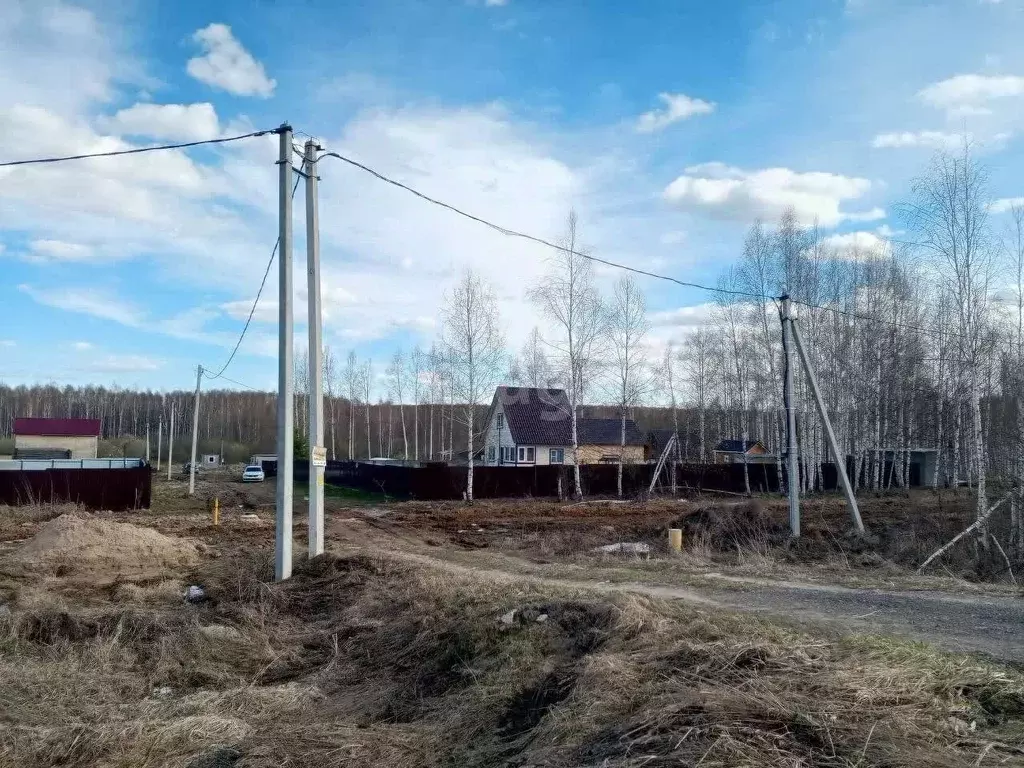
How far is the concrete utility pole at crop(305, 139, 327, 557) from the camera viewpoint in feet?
37.1

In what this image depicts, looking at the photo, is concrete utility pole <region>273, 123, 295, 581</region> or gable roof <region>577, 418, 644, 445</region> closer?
concrete utility pole <region>273, 123, 295, 581</region>

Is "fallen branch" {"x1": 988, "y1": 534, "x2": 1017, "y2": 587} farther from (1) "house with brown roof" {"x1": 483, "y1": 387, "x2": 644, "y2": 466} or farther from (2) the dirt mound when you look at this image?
(1) "house with brown roof" {"x1": 483, "y1": 387, "x2": 644, "y2": 466}

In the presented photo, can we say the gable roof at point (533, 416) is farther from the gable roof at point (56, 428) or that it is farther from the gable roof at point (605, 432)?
the gable roof at point (56, 428)

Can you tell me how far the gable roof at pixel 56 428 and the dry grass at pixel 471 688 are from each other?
60.6m

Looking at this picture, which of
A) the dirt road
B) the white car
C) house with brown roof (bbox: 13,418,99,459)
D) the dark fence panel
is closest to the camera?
the dirt road

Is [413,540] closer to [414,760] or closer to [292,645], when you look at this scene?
[292,645]

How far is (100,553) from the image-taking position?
1494cm

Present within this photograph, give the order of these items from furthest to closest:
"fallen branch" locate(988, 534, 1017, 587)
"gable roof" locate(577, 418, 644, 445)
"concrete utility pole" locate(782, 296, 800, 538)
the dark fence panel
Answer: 1. "gable roof" locate(577, 418, 644, 445)
2. the dark fence panel
3. "concrete utility pole" locate(782, 296, 800, 538)
4. "fallen branch" locate(988, 534, 1017, 587)

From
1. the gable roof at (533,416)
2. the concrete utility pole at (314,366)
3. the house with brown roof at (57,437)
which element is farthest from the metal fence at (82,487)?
the house with brown roof at (57,437)

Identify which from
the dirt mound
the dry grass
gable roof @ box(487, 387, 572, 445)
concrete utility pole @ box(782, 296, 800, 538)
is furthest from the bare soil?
gable roof @ box(487, 387, 572, 445)

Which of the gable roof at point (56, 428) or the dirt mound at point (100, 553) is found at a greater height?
the gable roof at point (56, 428)

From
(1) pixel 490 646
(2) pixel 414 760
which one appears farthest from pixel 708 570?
(2) pixel 414 760

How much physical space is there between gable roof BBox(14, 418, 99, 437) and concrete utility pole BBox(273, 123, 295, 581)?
198ft

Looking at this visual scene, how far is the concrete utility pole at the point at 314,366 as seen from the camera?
11309mm
